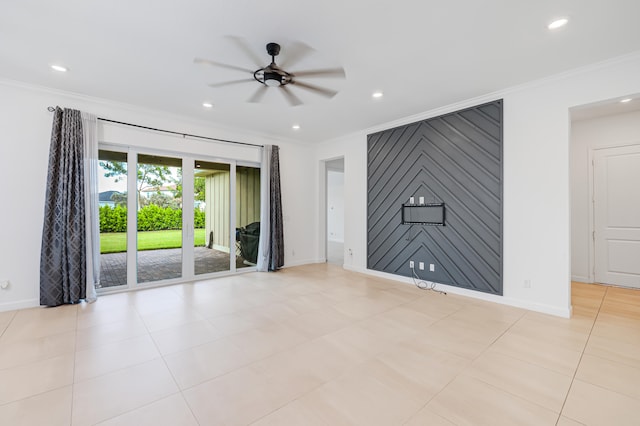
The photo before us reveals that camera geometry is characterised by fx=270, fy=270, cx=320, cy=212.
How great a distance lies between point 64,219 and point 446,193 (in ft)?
18.8

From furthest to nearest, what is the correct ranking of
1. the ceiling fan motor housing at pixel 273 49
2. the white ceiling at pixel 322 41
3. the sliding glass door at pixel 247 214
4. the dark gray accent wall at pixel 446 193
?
the sliding glass door at pixel 247 214
the dark gray accent wall at pixel 446 193
the ceiling fan motor housing at pixel 273 49
the white ceiling at pixel 322 41

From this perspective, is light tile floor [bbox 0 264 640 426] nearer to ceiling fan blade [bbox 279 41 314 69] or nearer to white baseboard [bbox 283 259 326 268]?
white baseboard [bbox 283 259 326 268]

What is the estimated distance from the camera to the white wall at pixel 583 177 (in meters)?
4.86

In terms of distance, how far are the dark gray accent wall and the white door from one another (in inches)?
105

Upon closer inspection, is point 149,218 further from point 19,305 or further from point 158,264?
point 19,305

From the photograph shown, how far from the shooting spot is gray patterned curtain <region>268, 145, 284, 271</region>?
5969mm

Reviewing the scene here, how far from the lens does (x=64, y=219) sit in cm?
378

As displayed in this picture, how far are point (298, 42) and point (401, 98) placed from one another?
2.07m

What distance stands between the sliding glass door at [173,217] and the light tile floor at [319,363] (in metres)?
0.98

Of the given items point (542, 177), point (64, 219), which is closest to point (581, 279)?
point (542, 177)

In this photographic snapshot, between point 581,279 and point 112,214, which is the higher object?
point 112,214

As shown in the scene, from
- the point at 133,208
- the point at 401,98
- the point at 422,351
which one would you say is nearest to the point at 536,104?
the point at 401,98

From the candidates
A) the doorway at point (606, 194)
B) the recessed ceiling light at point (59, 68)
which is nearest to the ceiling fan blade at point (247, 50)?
the recessed ceiling light at point (59, 68)

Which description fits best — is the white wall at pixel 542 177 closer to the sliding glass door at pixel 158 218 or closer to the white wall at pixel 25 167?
the sliding glass door at pixel 158 218
